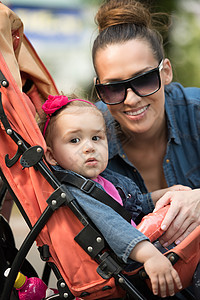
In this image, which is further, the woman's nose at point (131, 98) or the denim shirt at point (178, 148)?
the denim shirt at point (178, 148)

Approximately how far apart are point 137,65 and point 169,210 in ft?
2.54

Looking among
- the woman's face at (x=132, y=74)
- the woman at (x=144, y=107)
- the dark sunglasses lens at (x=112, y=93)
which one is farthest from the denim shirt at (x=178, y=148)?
the dark sunglasses lens at (x=112, y=93)

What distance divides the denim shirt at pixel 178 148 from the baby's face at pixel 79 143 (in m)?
0.55

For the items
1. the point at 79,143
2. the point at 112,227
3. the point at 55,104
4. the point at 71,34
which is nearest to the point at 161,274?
the point at 112,227

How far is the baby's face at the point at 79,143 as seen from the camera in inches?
69.4

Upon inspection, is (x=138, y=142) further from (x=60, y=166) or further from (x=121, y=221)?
(x=121, y=221)

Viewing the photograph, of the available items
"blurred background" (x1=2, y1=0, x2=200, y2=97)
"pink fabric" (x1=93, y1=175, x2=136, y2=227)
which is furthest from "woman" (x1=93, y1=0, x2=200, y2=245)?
"blurred background" (x1=2, y1=0, x2=200, y2=97)

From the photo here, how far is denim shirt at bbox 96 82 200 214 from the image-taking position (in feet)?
7.82

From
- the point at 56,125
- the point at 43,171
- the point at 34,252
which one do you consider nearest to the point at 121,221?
the point at 43,171

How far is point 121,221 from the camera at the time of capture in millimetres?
1560

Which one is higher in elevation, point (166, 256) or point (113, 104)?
point (113, 104)

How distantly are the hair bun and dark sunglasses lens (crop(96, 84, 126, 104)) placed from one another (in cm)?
39

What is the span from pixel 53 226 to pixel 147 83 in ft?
2.96

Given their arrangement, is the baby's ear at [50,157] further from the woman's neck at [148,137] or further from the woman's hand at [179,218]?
the woman's neck at [148,137]
